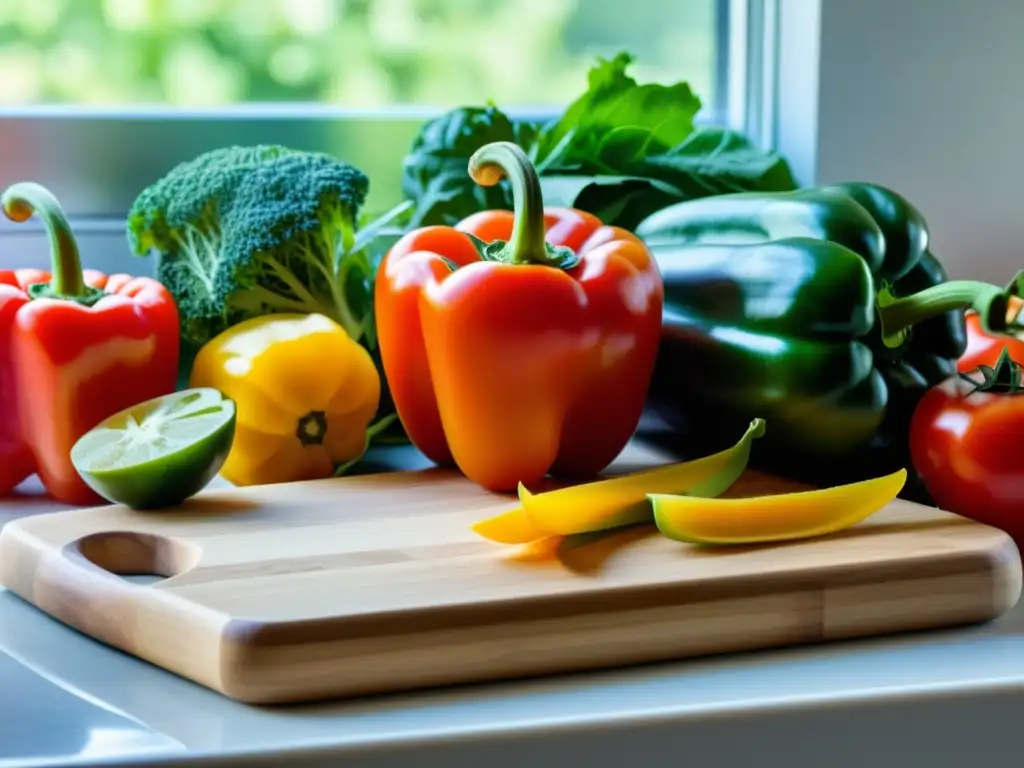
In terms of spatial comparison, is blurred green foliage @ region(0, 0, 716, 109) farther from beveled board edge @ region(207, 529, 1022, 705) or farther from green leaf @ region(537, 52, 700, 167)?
beveled board edge @ region(207, 529, 1022, 705)

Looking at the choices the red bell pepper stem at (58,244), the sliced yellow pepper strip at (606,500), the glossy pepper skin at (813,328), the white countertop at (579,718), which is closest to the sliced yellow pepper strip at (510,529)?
the sliced yellow pepper strip at (606,500)

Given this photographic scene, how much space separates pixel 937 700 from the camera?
64 cm

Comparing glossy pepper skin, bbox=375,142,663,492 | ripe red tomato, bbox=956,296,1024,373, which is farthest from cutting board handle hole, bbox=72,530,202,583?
ripe red tomato, bbox=956,296,1024,373

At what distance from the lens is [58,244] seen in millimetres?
958

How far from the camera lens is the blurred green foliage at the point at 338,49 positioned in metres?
1.33

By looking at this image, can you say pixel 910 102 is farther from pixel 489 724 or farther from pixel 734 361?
pixel 489 724

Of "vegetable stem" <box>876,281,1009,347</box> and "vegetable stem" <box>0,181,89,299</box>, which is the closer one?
"vegetable stem" <box>876,281,1009,347</box>

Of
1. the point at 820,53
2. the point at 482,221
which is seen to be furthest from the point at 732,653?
the point at 820,53

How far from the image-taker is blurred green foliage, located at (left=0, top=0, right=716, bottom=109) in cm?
133

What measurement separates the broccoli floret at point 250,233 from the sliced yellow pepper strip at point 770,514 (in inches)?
17.6

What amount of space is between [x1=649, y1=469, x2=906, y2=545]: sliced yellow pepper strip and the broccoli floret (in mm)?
447

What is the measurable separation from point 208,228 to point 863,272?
1.78 feet

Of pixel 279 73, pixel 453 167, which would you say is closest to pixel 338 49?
pixel 279 73

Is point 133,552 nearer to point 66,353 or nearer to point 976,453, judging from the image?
point 66,353
